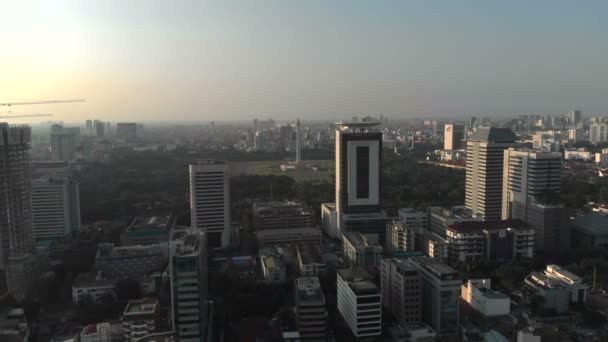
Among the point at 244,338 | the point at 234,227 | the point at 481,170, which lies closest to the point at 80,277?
the point at 244,338

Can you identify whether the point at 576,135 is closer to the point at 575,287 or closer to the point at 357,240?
the point at 357,240

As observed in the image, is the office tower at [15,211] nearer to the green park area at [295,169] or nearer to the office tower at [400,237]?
the office tower at [400,237]

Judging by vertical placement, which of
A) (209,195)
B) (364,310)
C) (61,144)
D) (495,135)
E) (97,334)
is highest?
(495,135)

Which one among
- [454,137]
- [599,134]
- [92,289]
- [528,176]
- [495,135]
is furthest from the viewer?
[599,134]

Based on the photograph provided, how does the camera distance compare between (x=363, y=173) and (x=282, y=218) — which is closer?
(x=363, y=173)

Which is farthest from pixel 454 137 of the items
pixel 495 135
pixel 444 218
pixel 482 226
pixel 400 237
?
pixel 400 237

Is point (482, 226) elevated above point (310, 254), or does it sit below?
above

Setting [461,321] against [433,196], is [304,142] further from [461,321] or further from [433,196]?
[461,321]
